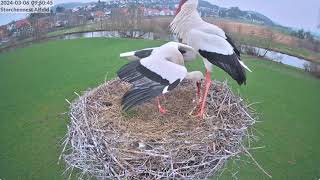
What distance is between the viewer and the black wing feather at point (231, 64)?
2.12 meters

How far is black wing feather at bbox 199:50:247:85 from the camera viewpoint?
6.95 feet

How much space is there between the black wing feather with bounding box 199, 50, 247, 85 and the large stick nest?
0.87ft

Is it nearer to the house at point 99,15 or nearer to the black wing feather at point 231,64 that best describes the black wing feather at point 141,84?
the black wing feather at point 231,64

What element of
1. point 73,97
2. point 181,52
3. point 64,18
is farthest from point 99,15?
point 181,52

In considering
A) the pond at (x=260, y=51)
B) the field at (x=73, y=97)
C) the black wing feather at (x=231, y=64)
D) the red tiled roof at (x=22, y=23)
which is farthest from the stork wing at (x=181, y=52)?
the red tiled roof at (x=22, y=23)

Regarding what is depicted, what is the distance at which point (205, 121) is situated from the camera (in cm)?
215

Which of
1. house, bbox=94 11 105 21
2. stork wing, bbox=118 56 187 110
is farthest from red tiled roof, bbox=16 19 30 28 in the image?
stork wing, bbox=118 56 187 110

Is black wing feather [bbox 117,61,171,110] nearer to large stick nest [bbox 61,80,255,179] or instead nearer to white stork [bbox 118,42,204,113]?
white stork [bbox 118,42,204,113]

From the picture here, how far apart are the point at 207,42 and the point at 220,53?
0.34 ft

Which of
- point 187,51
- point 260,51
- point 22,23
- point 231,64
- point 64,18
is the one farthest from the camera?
point 260,51

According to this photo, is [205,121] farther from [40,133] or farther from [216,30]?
[40,133]

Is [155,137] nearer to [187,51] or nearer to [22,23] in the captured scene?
[187,51]

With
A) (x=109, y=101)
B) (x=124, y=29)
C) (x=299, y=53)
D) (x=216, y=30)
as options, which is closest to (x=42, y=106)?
(x=124, y=29)

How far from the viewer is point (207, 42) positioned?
7.08 ft
